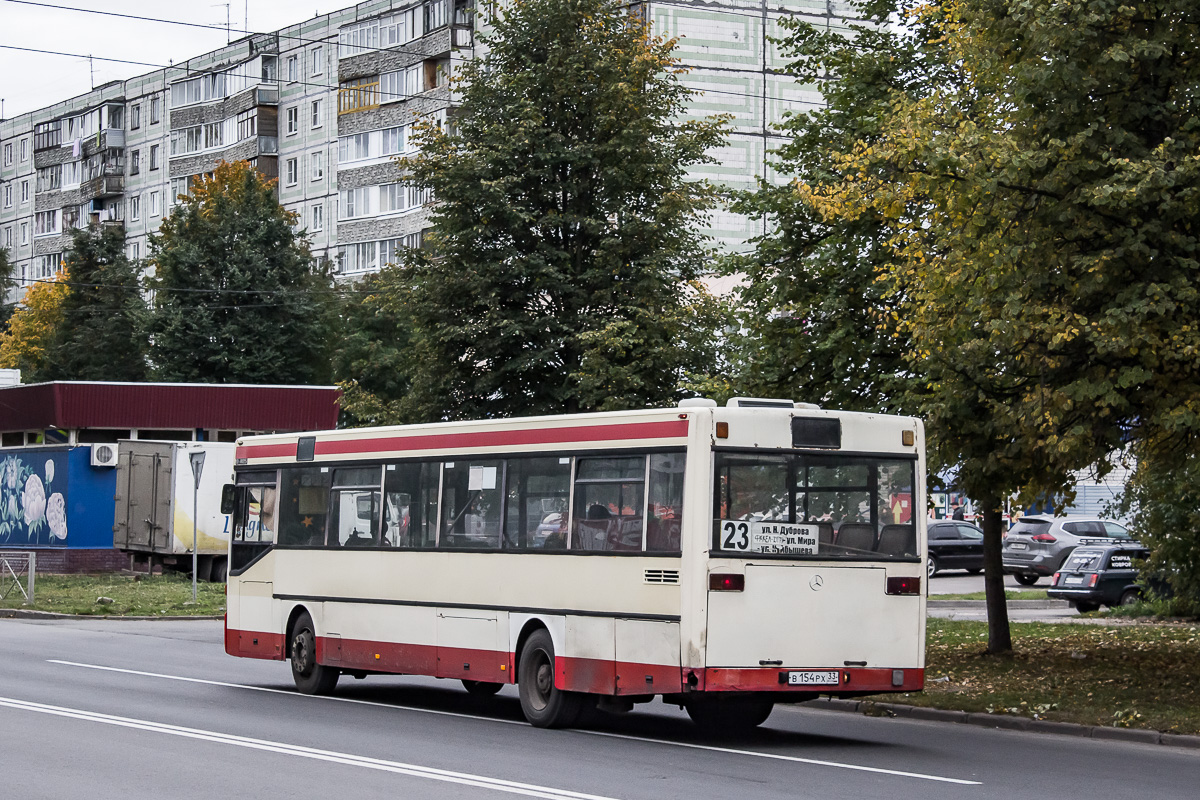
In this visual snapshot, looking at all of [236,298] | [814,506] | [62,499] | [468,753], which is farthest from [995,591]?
[236,298]

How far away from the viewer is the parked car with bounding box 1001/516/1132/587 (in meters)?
42.4

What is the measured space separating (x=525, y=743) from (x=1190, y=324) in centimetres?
672

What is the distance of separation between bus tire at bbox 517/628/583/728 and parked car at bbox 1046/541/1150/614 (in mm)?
20144

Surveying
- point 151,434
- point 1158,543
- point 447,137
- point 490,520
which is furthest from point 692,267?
point 151,434

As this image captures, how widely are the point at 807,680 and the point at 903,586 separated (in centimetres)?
126

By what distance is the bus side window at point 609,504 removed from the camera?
14.0m

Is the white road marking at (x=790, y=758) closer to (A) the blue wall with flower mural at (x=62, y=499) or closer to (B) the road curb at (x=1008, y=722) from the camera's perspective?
(B) the road curb at (x=1008, y=722)

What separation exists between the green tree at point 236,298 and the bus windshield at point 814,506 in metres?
50.5

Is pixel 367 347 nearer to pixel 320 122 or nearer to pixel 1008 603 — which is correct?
pixel 320 122

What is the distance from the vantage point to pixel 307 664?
18.2 m

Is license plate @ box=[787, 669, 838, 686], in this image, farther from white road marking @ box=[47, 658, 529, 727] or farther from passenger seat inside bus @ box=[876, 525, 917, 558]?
white road marking @ box=[47, 658, 529, 727]

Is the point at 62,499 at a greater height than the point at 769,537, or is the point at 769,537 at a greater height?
the point at 62,499

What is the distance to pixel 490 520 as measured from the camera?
15.7 metres

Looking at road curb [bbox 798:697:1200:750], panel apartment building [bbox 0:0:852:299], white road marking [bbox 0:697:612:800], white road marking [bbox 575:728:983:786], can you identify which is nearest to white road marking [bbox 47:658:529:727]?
white road marking [bbox 575:728:983:786]
